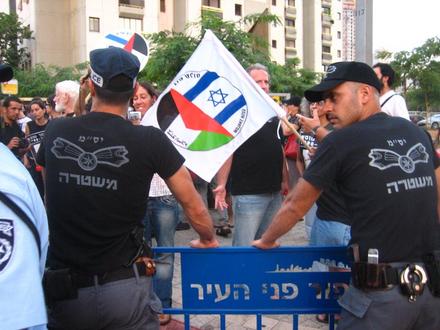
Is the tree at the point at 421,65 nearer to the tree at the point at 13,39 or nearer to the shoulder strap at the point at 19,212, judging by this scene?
the shoulder strap at the point at 19,212

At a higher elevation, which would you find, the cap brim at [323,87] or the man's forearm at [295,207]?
the cap brim at [323,87]

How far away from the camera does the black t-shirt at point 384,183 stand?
7.00 ft

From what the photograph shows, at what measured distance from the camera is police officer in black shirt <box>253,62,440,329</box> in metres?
2.10

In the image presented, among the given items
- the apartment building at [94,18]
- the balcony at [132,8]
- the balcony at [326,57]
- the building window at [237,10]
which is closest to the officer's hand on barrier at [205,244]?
the apartment building at [94,18]

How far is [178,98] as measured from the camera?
3.32m

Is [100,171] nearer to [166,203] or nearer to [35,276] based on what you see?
[35,276]

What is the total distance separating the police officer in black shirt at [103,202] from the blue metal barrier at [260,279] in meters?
0.44

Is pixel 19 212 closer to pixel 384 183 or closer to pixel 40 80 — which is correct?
pixel 384 183

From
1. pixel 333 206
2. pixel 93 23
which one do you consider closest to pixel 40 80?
pixel 93 23

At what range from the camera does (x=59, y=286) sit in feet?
6.70

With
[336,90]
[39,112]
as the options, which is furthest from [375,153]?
[39,112]

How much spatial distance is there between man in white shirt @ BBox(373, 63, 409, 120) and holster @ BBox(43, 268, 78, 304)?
3.58m

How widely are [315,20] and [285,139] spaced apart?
67.1 meters

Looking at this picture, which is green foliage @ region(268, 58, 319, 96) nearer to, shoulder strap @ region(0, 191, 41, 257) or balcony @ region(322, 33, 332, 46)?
shoulder strap @ region(0, 191, 41, 257)
